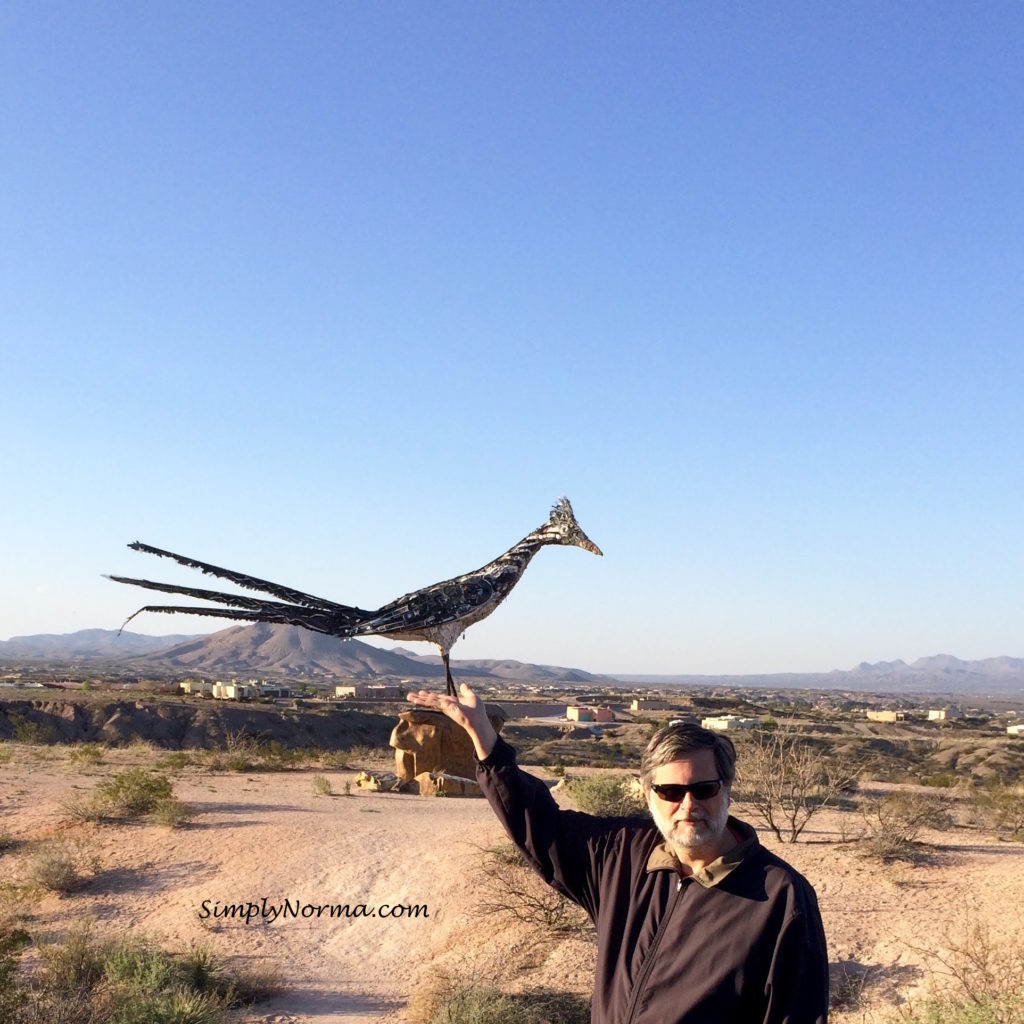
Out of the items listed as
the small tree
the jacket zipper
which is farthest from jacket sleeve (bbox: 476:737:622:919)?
the small tree

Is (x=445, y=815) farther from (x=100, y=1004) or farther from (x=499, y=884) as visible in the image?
(x=100, y=1004)

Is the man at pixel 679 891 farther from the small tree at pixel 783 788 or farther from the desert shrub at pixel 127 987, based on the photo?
the small tree at pixel 783 788

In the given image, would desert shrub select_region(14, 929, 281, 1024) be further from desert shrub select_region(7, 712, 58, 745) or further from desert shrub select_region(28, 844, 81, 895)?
desert shrub select_region(7, 712, 58, 745)

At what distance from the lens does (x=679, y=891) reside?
117 inches

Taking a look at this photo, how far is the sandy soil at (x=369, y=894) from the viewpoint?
9016 mm

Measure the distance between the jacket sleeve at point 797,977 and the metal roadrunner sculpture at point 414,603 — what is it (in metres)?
5.05

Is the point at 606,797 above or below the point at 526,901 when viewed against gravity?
above

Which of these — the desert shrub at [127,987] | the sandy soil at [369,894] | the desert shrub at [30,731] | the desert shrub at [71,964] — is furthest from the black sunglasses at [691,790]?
the desert shrub at [30,731]

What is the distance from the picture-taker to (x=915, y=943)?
28.4 ft

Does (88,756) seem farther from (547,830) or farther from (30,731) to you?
(547,830)

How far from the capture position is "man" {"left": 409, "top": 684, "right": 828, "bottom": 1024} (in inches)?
107

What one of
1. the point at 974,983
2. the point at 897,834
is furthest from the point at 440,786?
the point at 974,983

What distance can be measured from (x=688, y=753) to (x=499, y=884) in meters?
8.72

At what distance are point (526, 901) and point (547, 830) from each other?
7.71 metres
